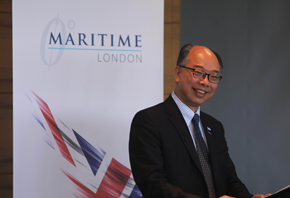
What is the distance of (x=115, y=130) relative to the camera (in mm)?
2408

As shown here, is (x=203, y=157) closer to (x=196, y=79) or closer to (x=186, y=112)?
(x=186, y=112)

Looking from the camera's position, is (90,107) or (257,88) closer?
(90,107)

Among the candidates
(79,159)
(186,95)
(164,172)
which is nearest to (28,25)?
(79,159)

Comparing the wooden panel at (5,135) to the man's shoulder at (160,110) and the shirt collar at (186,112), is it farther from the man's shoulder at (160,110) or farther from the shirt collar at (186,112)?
the shirt collar at (186,112)

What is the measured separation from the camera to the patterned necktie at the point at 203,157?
5.28 feet

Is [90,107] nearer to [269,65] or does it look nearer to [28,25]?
[28,25]

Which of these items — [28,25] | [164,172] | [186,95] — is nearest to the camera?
[164,172]

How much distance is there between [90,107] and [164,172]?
1.05 m

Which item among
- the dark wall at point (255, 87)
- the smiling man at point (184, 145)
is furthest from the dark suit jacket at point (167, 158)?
the dark wall at point (255, 87)

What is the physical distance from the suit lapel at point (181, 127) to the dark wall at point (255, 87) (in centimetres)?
170

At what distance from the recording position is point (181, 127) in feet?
5.35

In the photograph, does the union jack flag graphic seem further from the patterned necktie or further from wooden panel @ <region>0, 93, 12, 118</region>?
the patterned necktie

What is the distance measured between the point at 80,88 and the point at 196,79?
1102 mm

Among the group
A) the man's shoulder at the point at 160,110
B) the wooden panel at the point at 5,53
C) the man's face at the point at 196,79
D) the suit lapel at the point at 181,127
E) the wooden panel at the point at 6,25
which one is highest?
the wooden panel at the point at 6,25
